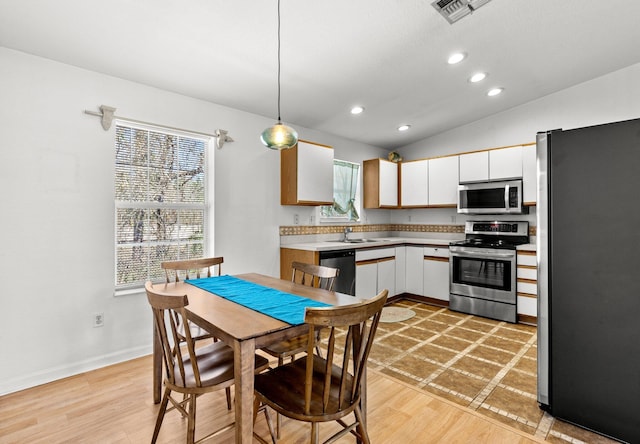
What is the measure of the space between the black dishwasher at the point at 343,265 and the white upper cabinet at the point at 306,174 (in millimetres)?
727

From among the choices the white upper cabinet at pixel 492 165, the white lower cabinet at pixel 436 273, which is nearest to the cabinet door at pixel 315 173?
the white lower cabinet at pixel 436 273

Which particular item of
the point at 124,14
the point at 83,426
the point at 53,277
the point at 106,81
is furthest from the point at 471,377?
the point at 106,81

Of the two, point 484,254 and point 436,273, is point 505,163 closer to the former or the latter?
point 484,254

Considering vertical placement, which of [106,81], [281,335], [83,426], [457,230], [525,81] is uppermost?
[525,81]

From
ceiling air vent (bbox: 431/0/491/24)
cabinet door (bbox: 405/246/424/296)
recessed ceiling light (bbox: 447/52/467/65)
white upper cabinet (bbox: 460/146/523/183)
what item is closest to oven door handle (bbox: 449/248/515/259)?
cabinet door (bbox: 405/246/424/296)

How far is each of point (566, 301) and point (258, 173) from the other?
307 centimetres

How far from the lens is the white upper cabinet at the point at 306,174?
3871 mm

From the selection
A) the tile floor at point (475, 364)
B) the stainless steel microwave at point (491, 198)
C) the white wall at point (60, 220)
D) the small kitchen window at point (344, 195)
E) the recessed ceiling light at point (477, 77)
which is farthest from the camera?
the small kitchen window at point (344, 195)

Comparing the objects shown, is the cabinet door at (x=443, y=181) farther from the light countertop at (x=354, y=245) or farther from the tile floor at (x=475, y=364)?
the tile floor at (x=475, y=364)

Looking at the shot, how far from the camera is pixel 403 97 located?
374 cm

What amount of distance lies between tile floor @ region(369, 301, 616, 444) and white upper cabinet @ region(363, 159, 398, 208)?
73.0 inches

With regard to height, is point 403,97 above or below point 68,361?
above

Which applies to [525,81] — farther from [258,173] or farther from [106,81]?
[106,81]

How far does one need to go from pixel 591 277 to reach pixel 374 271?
8.77ft
